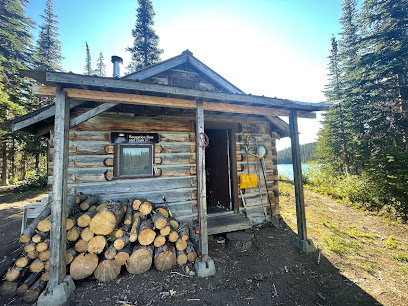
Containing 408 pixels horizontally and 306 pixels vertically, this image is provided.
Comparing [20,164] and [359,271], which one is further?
[20,164]

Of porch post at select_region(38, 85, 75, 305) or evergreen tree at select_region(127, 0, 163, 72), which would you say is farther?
evergreen tree at select_region(127, 0, 163, 72)

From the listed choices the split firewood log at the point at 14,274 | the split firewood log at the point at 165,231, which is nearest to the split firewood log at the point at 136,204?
the split firewood log at the point at 165,231

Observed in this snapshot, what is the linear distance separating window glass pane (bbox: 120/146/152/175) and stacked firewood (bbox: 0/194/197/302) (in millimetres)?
1165

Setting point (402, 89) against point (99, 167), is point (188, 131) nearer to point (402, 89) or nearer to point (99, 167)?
point (99, 167)

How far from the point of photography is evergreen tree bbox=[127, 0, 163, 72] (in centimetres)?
1689

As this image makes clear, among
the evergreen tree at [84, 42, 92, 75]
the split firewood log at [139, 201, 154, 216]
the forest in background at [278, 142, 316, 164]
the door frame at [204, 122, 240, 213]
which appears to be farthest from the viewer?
the forest in background at [278, 142, 316, 164]

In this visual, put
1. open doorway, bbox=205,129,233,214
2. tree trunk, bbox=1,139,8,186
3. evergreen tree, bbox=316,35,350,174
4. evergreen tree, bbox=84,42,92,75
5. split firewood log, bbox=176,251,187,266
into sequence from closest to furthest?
split firewood log, bbox=176,251,187,266
open doorway, bbox=205,129,233,214
tree trunk, bbox=1,139,8,186
evergreen tree, bbox=316,35,350,174
evergreen tree, bbox=84,42,92,75

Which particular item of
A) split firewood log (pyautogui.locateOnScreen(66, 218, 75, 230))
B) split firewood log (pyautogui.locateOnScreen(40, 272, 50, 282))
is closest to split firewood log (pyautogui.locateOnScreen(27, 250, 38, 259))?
split firewood log (pyautogui.locateOnScreen(40, 272, 50, 282))

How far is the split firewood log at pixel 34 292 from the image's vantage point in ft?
8.93

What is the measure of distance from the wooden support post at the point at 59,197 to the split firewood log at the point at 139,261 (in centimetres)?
105

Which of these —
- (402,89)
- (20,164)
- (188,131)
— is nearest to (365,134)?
(402,89)

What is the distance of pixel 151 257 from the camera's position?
10.9 ft

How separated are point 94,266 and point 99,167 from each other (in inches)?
87.6

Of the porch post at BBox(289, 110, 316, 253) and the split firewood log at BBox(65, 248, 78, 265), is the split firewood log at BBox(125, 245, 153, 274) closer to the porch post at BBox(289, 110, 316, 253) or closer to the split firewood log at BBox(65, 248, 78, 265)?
the split firewood log at BBox(65, 248, 78, 265)
